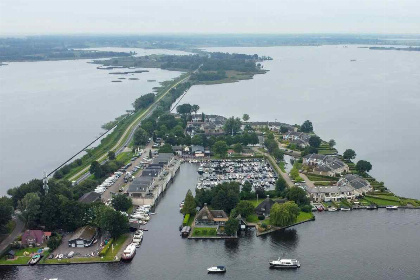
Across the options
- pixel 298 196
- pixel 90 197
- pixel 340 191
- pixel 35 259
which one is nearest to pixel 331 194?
pixel 340 191

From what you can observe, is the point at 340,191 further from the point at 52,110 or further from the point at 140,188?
the point at 52,110

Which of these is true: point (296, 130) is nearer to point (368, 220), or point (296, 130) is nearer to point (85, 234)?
point (368, 220)

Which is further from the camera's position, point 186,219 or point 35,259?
point 186,219

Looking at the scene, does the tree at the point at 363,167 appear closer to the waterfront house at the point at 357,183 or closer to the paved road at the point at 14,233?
the waterfront house at the point at 357,183

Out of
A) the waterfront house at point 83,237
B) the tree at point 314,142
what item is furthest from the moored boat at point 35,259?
the tree at point 314,142

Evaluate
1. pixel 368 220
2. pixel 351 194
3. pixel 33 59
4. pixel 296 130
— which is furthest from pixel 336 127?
pixel 33 59

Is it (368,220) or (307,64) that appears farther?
(307,64)
